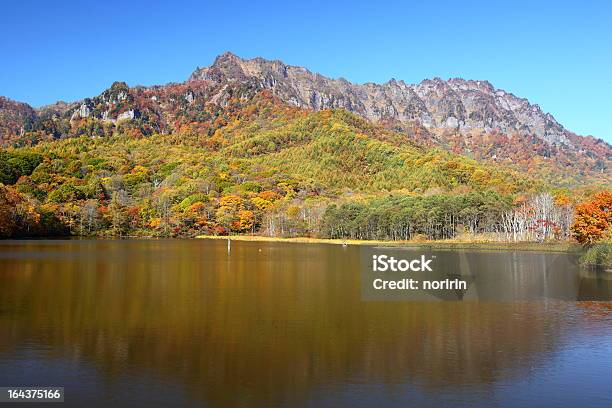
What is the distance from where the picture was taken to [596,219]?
5375cm

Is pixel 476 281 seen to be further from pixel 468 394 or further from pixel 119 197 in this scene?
pixel 119 197


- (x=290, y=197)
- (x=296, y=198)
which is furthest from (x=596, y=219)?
(x=290, y=197)

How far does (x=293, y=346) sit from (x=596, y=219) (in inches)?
1780

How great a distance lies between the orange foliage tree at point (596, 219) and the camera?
5350cm

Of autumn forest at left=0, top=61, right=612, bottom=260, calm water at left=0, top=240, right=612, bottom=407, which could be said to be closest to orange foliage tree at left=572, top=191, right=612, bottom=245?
autumn forest at left=0, top=61, right=612, bottom=260

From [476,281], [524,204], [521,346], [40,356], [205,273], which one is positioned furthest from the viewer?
[524,204]

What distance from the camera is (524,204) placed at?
9794cm

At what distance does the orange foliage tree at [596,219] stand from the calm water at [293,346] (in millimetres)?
21066

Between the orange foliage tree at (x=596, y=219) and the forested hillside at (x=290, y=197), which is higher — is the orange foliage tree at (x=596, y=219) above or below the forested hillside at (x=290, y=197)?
below

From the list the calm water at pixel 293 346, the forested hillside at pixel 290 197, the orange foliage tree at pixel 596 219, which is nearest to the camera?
the calm water at pixel 293 346

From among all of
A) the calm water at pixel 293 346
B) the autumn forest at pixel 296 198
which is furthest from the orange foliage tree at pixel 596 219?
the calm water at pixel 293 346

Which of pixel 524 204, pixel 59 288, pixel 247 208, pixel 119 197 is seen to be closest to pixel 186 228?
pixel 247 208

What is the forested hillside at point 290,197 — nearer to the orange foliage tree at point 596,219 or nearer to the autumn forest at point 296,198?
the orange foliage tree at point 596,219

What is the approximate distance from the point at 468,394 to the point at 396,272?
3268 cm
